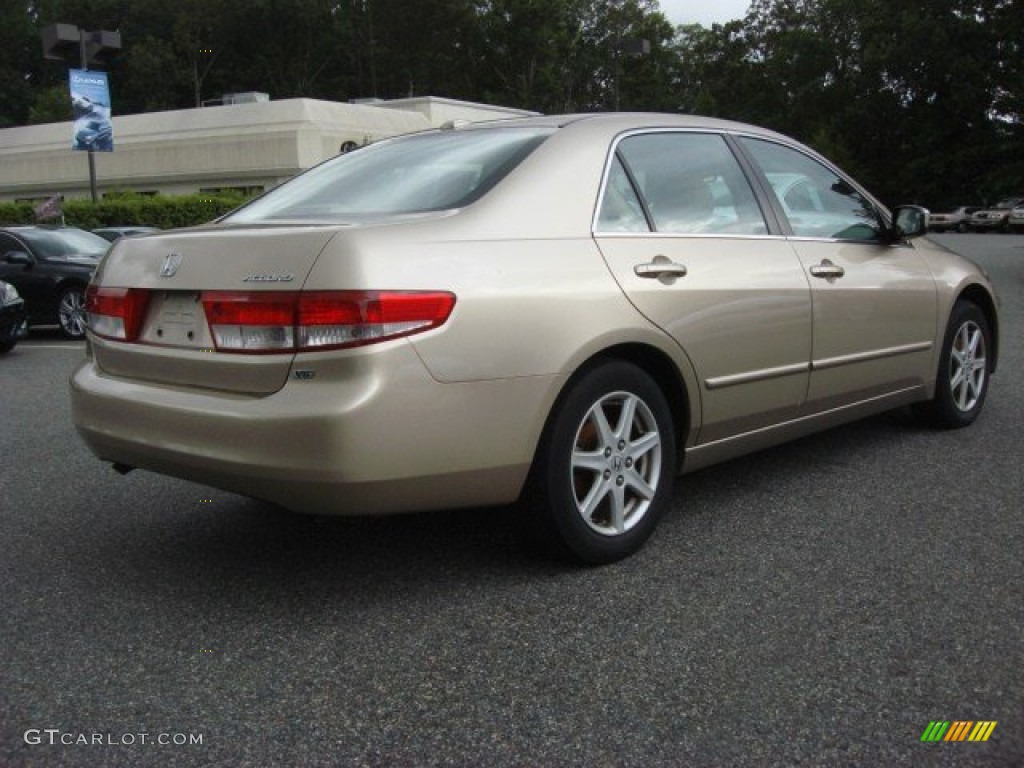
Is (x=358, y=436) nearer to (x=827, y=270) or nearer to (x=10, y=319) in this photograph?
(x=827, y=270)

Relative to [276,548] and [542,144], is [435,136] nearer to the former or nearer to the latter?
[542,144]

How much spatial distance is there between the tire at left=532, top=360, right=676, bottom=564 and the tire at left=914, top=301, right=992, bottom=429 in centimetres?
232

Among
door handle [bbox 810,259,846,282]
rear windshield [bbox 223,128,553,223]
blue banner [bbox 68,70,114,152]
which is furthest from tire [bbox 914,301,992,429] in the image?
blue banner [bbox 68,70,114,152]

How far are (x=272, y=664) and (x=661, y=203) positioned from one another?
2.15m

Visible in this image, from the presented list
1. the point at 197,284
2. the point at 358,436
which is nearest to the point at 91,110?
the point at 197,284

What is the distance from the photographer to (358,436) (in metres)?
2.91

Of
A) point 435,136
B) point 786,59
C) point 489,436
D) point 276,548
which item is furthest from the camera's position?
point 786,59

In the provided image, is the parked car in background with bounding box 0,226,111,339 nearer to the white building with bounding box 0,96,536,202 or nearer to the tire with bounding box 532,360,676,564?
the tire with bounding box 532,360,676,564

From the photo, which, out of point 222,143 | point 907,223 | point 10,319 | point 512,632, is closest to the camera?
point 512,632

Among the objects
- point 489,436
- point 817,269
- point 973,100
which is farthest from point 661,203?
point 973,100

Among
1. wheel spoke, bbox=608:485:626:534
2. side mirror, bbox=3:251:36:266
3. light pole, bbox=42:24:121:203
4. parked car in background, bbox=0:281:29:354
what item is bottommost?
parked car in background, bbox=0:281:29:354

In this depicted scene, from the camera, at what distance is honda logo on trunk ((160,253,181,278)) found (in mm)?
3322

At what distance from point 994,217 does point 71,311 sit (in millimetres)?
41251

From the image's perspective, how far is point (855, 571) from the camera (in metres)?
3.47
